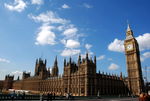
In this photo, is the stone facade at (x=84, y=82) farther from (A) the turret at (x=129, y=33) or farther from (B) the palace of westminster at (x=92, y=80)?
(A) the turret at (x=129, y=33)

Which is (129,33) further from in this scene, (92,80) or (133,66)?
(92,80)

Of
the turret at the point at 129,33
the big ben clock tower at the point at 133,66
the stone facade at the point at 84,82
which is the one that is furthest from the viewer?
the turret at the point at 129,33

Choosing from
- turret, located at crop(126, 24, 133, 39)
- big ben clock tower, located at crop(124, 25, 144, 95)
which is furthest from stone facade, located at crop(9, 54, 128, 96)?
turret, located at crop(126, 24, 133, 39)

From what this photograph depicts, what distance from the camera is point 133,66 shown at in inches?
3583

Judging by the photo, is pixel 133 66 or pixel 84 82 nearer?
pixel 84 82

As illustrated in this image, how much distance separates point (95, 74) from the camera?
2724 inches

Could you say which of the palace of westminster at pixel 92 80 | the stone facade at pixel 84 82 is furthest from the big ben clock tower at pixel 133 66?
the stone facade at pixel 84 82

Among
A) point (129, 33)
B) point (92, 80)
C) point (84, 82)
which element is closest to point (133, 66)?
point (129, 33)

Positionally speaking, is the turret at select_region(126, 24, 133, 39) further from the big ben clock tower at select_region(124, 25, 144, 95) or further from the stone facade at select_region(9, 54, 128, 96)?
the stone facade at select_region(9, 54, 128, 96)

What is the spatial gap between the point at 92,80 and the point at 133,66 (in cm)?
3802

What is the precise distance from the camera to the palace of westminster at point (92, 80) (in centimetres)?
6681

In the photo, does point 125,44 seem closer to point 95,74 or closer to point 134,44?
point 134,44

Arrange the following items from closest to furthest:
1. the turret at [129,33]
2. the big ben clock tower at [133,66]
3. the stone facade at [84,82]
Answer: the stone facade at [84,82] → the big ben clock tower at [133,66] → the turret at [129,33]

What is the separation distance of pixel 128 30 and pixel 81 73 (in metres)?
55.7
